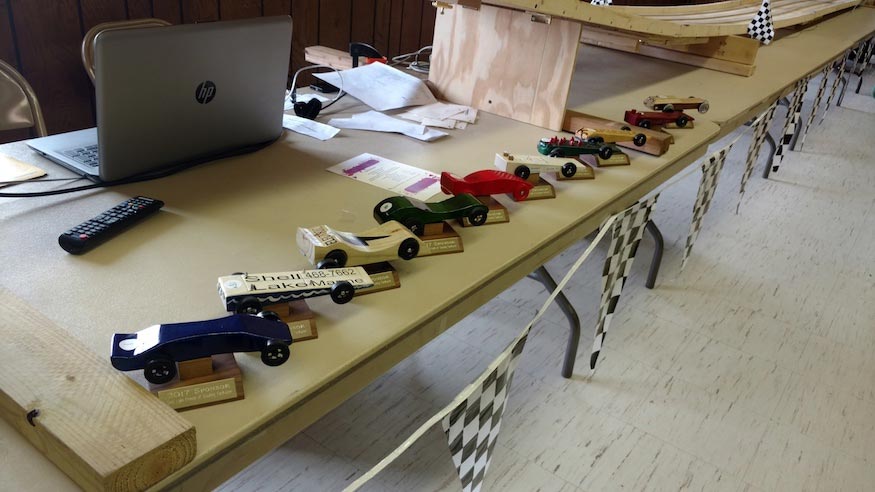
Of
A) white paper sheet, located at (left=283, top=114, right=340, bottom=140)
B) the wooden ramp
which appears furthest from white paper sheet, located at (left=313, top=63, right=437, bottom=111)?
the wooden ramp

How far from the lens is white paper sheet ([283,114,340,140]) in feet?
4.86

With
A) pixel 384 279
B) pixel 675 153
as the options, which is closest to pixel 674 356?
pixel 675 153

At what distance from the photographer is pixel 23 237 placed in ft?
3.06

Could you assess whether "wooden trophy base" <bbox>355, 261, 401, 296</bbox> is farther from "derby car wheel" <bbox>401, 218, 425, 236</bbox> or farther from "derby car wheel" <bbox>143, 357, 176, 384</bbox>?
"derby car wheel" <bbox>143, 357, 176, 384</bbox>

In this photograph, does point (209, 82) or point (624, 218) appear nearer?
point (209, 82)

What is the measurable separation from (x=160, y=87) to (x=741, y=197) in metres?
2.90

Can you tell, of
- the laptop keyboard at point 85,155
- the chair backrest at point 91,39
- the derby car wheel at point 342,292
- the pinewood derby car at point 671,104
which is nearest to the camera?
the derby car wheel at point 342,292

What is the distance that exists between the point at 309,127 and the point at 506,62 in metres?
0.53

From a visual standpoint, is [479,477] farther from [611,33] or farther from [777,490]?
[611,33]

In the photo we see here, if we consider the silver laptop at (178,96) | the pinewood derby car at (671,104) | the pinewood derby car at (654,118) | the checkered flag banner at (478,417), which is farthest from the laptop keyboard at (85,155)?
the pinewood derby car at (671,104)

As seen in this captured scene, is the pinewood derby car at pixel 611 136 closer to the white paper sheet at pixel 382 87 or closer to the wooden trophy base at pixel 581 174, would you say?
the wooden trophy base at pixel 581 174

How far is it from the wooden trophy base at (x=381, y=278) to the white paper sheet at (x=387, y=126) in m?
0.64

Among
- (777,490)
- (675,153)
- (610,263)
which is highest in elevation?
(675,153)

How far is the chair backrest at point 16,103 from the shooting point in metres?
1.50
